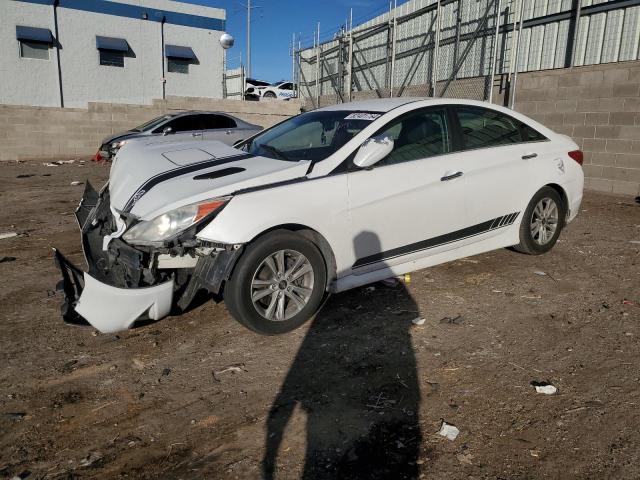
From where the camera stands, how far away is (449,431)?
2637mm

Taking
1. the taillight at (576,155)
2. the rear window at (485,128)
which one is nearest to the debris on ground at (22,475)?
the rear window at (485,128)

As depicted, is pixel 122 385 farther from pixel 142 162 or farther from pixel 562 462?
pixel 562 462

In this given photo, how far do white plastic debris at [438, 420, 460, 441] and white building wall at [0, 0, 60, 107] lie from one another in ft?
71.5

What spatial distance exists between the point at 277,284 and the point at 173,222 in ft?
2.72

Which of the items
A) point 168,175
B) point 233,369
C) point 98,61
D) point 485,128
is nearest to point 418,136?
point 485,128

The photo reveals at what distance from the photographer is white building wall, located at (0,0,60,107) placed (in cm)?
1906

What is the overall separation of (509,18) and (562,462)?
11738 millimetres

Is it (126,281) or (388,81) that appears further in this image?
(388,81)

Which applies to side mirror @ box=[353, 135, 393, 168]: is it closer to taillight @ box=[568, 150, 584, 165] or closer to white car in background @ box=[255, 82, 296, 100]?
taillight @ box=[568, 150, 584, 165]

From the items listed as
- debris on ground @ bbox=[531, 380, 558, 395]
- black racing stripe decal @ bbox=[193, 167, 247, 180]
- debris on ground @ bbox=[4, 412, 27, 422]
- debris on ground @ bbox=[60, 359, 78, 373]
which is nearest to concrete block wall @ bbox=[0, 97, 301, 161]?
black racing stripe decal @ bbox=[193, 167, 247, 180]

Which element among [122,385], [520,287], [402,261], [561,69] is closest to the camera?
[122,385]

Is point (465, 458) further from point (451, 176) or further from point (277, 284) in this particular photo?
point (451, 176)

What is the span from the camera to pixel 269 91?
2950 centimetres

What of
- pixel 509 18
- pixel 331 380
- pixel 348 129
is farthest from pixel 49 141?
pixel 331 380
